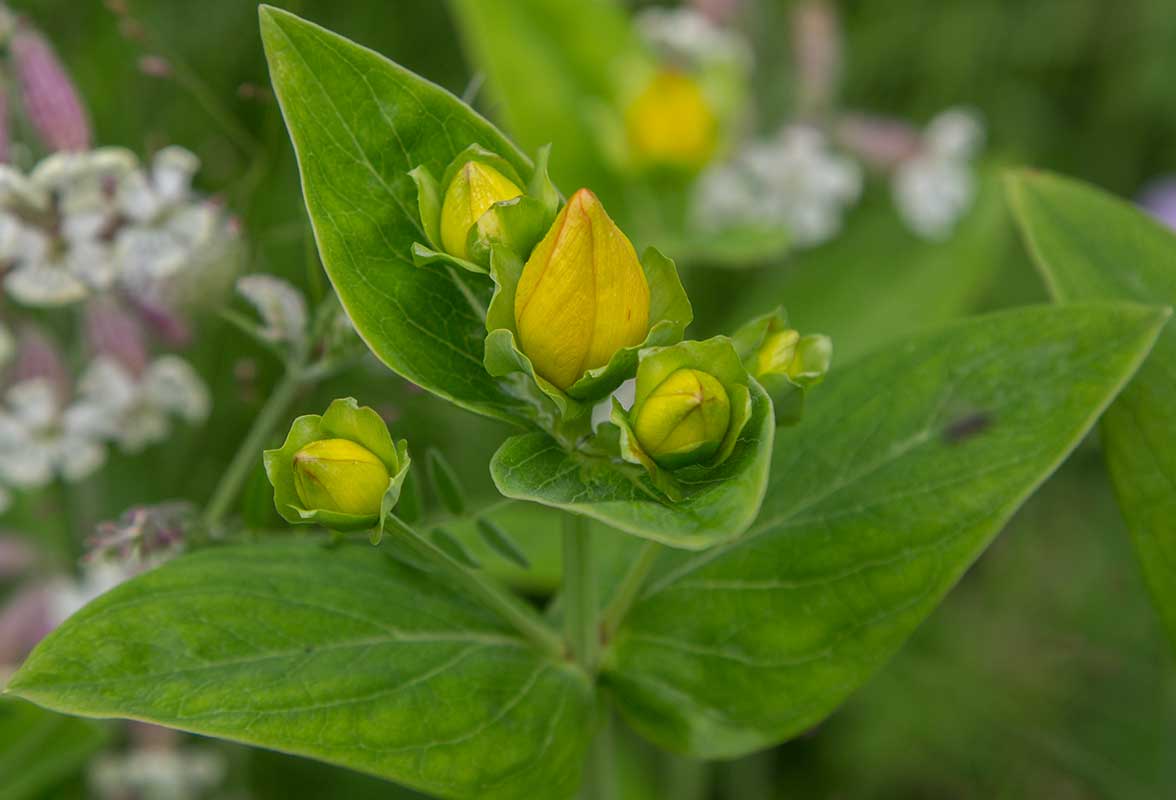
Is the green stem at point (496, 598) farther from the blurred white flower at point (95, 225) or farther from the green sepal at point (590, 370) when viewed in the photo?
the blurred white flower at point (95, 225)

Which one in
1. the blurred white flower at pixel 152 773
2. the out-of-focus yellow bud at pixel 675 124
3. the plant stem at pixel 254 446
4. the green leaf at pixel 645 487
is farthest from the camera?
the out-of-focus yellow bud at pixel 675 124

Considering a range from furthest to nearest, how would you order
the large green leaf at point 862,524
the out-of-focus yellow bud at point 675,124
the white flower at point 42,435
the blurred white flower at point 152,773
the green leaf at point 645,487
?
the out-of-focus yellow bud at point 675,124 → the blurred white flower at point 152,773 → the white flower at point 42,435 → the large green leaf at point 862,524 → the green leaf at point 645,487

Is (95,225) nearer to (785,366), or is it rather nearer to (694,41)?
(785,366)

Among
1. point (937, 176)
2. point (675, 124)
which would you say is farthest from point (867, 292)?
point (675, 124)

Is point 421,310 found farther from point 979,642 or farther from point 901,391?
point 979,642

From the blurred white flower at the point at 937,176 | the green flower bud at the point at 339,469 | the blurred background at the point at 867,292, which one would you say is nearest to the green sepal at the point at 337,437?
the green flower bud at the point at 339,469

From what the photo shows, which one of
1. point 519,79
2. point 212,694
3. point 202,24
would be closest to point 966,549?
point 212,694
